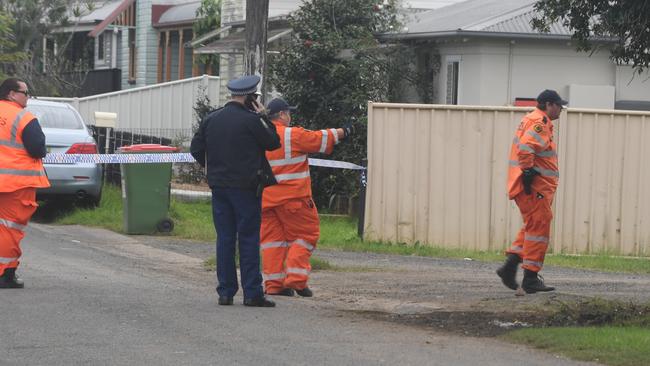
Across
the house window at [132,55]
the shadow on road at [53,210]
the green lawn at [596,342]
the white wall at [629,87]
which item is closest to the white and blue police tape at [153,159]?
the shadow on road at [53,210]

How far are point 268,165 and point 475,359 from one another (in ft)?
9.40

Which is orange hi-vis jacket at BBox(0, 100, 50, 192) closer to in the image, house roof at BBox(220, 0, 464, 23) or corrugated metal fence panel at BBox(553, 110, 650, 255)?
corrugated metal fence panel at BBox(553, 110, 650, 255)

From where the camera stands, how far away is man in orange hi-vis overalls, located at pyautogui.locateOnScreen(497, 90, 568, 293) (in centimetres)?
1075

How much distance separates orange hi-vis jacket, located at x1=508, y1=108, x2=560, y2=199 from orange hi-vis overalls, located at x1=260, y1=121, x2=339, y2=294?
163 cm

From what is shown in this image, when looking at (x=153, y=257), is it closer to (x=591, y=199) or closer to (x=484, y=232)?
(x=484, y=232)

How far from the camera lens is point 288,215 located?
10.6m

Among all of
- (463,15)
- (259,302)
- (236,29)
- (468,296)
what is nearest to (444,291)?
(468,296)

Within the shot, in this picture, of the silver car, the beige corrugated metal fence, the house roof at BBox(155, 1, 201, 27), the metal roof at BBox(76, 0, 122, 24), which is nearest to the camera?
the beige corrugated metal fence

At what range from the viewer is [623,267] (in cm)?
1454

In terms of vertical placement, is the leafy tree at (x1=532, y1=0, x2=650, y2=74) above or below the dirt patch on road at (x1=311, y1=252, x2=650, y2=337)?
above

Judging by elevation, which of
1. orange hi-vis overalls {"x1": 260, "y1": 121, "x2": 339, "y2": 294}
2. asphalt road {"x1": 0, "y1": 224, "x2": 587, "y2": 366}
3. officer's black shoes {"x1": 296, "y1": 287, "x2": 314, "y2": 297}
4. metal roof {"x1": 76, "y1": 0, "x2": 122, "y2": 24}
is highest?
metal roof {"x1": 76, "y1": 0, "x2": 122, "y2": 24}

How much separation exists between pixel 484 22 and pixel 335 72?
2743 millimetres

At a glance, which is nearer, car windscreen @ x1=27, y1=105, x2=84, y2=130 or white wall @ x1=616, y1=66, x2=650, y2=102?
car windscreen @ x1=27, y1=105, x2=84, y2=130

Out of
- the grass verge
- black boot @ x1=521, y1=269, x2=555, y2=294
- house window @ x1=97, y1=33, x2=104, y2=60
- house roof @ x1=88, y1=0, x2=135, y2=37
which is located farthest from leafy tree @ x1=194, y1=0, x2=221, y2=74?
black boot @ x1=521, y1=269, x2=555, y2=294
